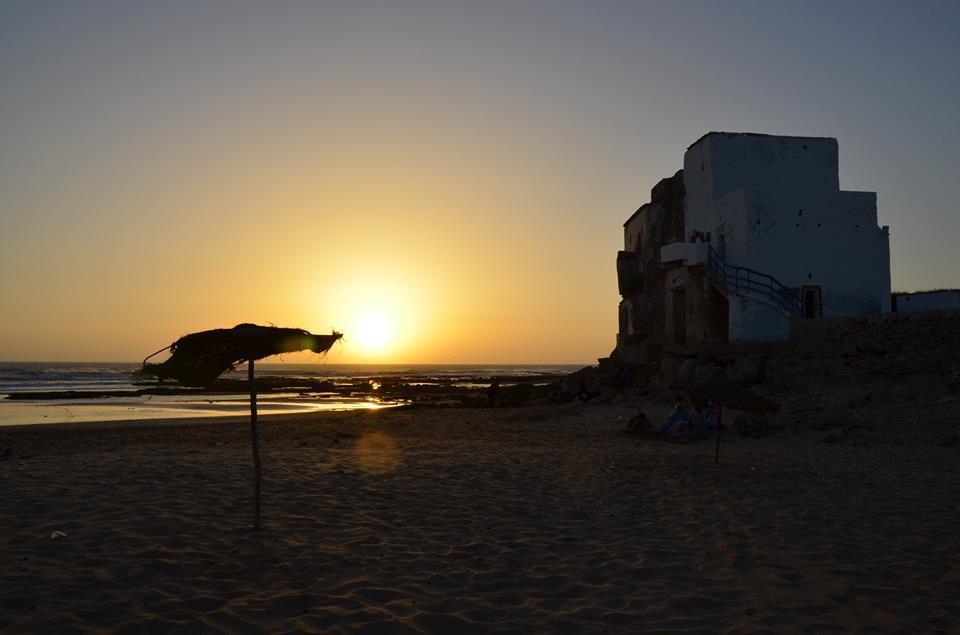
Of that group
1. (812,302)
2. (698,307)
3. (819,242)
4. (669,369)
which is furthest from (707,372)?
(819,242)

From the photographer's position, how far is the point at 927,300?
25188 millimetres

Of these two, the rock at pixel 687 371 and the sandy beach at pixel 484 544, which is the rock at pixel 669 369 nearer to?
the rock at pixel 687 371

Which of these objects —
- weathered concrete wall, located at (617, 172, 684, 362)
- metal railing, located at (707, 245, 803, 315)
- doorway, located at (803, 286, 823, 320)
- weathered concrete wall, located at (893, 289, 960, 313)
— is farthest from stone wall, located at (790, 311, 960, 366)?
weathered concrete wall, located at (617, 172, 684, 362)

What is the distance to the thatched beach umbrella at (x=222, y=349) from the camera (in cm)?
685

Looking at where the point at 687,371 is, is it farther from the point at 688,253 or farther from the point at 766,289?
the point at 688,253

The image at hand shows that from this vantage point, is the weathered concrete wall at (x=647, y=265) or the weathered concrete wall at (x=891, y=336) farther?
the weathered concrete wall at (x=647, y=265)

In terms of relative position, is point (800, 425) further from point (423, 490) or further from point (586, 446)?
point (423, 490)

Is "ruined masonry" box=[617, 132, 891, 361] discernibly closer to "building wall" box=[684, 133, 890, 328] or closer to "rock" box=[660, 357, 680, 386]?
"building wall" box=[684, 133, 890, 328]

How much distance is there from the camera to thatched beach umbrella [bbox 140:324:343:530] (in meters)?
6.85

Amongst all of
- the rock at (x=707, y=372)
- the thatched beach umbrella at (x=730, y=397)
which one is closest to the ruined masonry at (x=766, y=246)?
the rock at (x=707, y=372)

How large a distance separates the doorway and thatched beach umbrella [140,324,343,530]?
72.0 ft

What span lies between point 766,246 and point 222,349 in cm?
2199

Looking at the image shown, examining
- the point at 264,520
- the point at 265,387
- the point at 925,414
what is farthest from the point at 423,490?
the point at 265,387

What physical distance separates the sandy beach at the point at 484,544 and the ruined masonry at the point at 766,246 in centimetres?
1191
